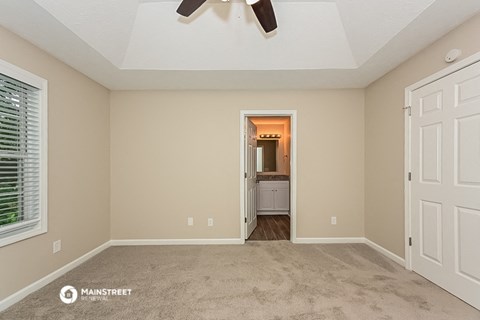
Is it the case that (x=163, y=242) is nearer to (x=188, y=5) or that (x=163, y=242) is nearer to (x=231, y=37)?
(x=231, y=37)

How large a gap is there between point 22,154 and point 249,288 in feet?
8.22

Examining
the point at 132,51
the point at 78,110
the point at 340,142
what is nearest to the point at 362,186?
the point at 340,142

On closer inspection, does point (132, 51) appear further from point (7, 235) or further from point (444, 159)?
point (444, 159)

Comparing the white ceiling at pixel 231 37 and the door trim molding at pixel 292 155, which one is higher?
the white ceiling at pixel 231 37

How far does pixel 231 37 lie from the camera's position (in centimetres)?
255

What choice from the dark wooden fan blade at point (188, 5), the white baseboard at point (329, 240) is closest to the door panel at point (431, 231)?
the white baseboard at point (329, 240)

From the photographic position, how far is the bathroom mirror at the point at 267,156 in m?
6.39

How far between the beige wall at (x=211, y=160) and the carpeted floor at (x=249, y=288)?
523 millimetres

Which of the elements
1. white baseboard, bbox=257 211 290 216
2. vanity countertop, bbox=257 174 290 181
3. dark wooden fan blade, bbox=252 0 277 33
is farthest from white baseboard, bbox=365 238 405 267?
dark wooden fan blade, bbox=252 0 277 33

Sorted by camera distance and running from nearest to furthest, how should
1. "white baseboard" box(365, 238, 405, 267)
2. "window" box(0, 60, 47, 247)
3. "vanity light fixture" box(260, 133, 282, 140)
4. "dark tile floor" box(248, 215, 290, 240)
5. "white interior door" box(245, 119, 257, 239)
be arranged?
1. "window" box(0, 60, 47, 247)
2. "white baseboard" box(365, 238, 405, 267)
3. "white interior door" box(245, 119, 257, 239)
4. "dark tile floor" box(248, 215, 290, 240)
5. "vanity light fixture" box(260, 133, 282, 140)

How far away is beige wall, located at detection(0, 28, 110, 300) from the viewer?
6.88 ft

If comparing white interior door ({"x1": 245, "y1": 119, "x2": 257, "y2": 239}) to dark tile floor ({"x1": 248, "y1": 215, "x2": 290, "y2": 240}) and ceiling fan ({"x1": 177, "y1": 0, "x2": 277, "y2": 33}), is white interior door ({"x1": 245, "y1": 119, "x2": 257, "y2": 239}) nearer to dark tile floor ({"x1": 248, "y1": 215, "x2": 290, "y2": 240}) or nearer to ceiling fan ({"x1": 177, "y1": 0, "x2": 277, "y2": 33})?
dark tile floor ({"x1": 248, "y1": 215, "x2": 290, "y2": 240})

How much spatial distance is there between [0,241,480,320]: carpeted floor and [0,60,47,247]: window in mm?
690

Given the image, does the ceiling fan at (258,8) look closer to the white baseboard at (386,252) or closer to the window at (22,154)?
the window at (22,154)
